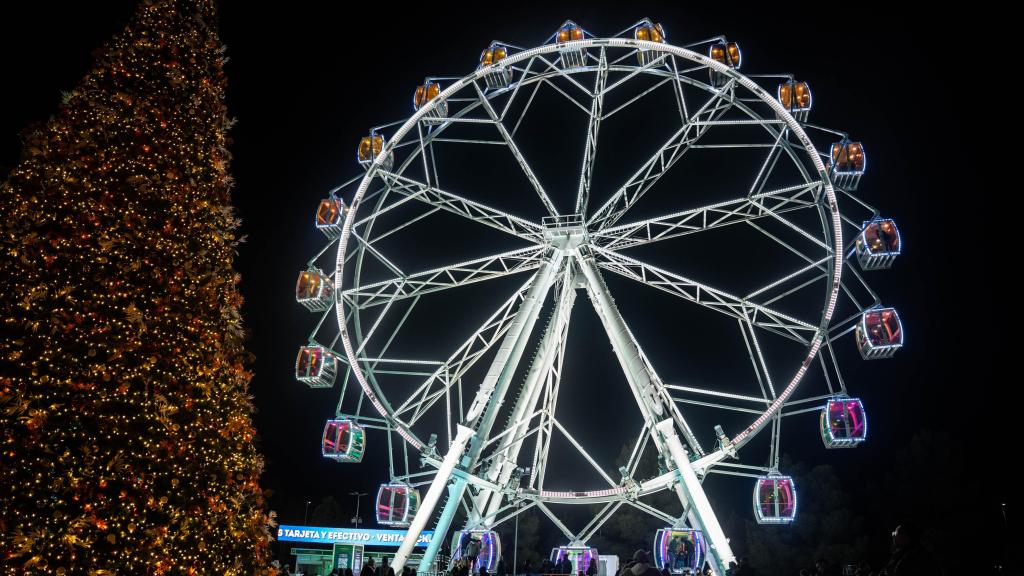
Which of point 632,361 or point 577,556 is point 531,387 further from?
point 577,556

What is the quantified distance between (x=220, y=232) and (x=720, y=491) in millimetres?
49917

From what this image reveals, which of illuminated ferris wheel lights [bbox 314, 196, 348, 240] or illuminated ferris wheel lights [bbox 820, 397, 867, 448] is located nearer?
illuminated ferris wheel lights [bbox 820, 397, 867, 448]

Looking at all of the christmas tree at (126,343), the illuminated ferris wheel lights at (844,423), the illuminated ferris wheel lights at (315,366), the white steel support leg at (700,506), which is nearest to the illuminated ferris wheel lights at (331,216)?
the illuminated ferris wheel lights at (315,366)

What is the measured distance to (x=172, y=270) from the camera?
6.45 m

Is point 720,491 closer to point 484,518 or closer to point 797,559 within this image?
point 797,559

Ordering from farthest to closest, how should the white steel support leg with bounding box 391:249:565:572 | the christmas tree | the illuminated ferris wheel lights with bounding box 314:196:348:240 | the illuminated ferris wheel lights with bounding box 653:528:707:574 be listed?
the illuminated ferris wheel lights with bounding box 314:196:348:240
the illuminated ferris wheel lights with bounding box 653:528:707:574
the white steel support leg with bounding box 391:249:565:572
the christmas tree

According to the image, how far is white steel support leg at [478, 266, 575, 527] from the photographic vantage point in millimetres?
19609

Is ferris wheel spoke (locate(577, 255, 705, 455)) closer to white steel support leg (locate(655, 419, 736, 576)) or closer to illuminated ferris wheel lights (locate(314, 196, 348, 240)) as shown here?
white steel support leg (locate(655, 419, 736, 576))

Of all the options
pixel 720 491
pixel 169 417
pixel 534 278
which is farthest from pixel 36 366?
pixel 720 491

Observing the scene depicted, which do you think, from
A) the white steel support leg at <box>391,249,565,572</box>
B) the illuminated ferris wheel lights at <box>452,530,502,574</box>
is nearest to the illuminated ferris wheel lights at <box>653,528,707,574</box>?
the illuminated ferris wheel lights at <box>452,530,502,574</box>

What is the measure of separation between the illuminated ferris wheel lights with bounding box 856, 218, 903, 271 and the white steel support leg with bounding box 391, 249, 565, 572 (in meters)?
7.12

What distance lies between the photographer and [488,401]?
17.9 m

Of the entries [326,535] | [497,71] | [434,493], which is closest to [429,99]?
[497,71]

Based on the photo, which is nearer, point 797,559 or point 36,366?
point 36,366
